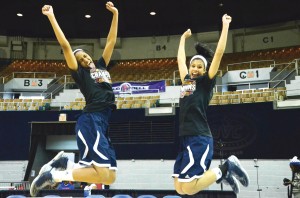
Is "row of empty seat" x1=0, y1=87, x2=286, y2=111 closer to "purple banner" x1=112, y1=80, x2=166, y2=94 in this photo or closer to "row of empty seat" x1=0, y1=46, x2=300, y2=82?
"purple banner" x1=112, y1=80, x2=166, y2=94

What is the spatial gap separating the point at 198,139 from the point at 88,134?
1.28 metres

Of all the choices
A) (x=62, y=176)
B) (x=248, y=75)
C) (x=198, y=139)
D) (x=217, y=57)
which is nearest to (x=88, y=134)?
(x=62, y=176)

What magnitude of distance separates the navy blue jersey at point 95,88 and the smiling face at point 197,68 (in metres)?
1.06

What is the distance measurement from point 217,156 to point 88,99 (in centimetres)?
1318

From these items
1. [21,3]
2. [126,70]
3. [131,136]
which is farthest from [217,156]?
[21,3]

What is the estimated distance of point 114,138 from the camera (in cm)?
1875

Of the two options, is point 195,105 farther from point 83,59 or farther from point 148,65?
point 148,65

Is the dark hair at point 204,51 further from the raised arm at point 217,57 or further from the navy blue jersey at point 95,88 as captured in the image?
the navy blue jersey at point 95,88

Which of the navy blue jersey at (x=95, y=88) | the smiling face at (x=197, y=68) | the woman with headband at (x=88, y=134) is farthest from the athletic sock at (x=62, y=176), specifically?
the smiling face at (x=197, y=68)

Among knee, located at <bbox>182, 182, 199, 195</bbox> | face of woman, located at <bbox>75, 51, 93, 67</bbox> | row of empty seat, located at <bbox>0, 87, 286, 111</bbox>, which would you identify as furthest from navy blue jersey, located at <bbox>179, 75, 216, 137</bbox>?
row of empty seat, located at <bbox>0, 87, 286, 111</bbox>

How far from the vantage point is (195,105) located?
444 cm

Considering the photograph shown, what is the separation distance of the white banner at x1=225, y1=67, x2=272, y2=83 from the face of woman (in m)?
17.6

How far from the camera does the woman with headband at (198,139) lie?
13.9ft

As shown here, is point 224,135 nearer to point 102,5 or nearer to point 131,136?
point 131,136
